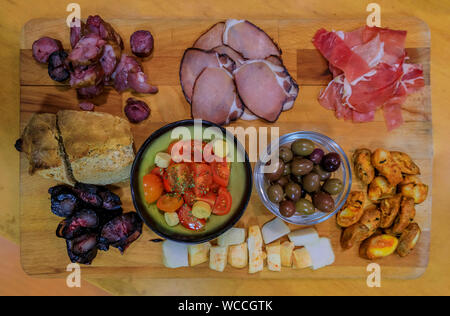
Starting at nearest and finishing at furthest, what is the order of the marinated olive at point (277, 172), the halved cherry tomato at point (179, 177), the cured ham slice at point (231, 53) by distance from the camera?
1. the halved cherry tomato at point (179, 177)
2. the marinated olive at point (277, 172)
3. the cured ham slice at point (231, 53)

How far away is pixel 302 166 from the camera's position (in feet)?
4.08

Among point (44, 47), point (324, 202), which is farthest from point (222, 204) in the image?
point (44, 47)

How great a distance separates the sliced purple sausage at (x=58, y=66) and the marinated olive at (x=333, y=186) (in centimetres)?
111

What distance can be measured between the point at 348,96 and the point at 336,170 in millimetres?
303

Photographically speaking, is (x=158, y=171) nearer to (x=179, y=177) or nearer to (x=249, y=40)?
(x=179, y=177)

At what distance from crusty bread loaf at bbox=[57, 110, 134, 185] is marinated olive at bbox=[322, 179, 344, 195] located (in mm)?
757

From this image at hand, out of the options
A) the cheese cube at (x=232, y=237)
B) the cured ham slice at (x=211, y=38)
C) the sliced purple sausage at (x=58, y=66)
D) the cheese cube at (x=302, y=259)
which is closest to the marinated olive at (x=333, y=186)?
the cheese cube at (x=302, y=259)

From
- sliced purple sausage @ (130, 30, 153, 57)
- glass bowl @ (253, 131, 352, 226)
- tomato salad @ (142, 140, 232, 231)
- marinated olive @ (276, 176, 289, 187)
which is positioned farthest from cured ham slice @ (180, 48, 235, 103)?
marinated olive @ (276, 176, 289, 187)

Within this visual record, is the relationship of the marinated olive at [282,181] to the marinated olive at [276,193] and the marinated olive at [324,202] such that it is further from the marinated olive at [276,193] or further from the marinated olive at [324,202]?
the marinated olive at [324,202]

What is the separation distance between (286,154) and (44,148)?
2.91 ft

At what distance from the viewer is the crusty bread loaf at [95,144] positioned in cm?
118

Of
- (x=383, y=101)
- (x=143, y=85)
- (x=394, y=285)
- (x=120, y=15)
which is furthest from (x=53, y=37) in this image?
(x=394, y=285)

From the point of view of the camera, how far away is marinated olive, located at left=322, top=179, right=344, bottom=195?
1.26m

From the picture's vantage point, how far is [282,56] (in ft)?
4.50
